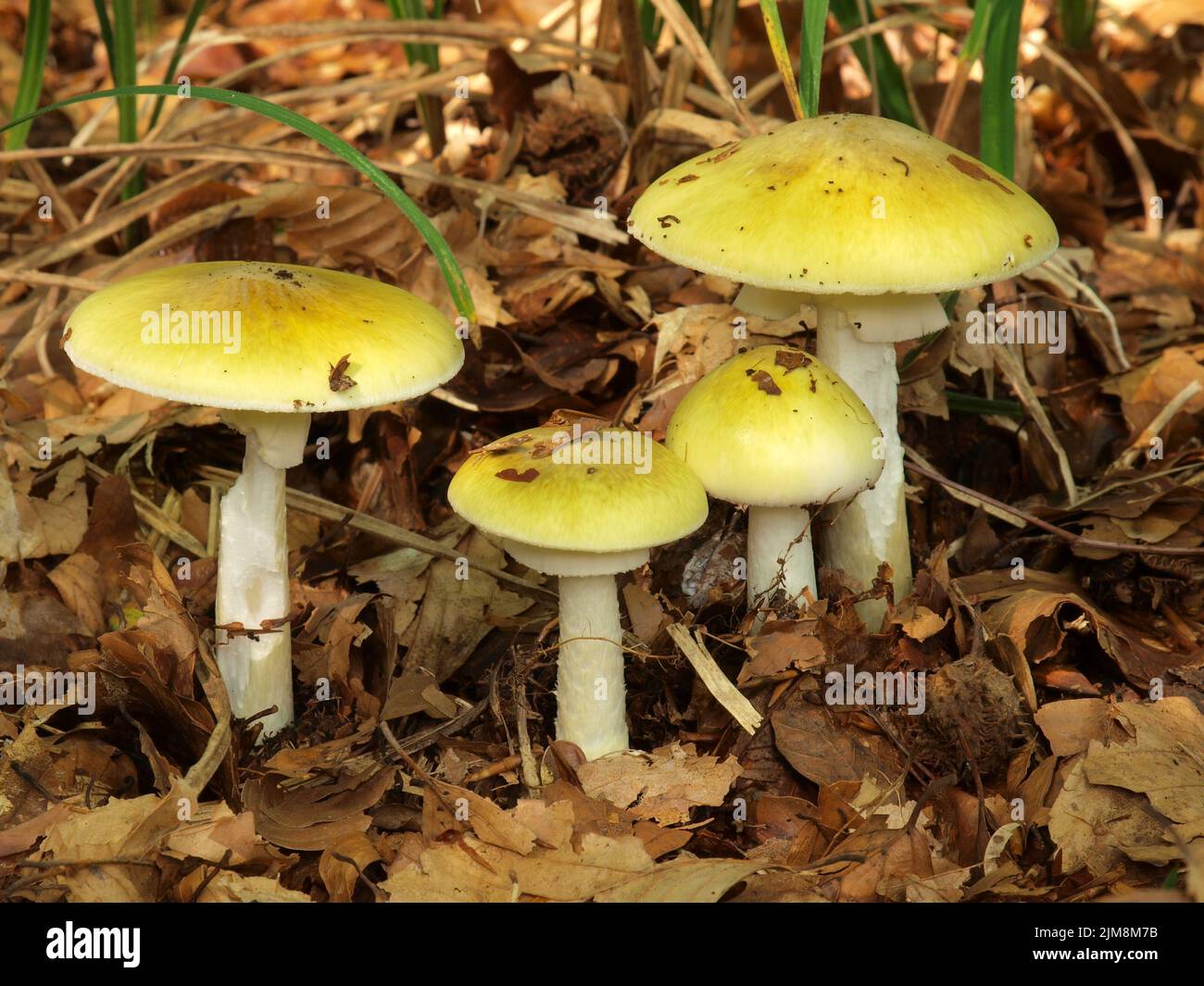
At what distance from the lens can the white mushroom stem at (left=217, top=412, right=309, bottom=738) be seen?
3.79 meters

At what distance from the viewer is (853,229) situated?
11.0 ft

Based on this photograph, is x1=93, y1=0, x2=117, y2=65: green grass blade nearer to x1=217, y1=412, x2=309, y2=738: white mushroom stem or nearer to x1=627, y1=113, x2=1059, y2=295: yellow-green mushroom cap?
x1=217, y1=412, x2=309, y2=738: white mushroom stem

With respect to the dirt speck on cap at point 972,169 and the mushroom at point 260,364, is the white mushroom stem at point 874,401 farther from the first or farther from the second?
the mushroom at point 260,364

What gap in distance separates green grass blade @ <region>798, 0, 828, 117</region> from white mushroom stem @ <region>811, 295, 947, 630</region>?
0.77 meters

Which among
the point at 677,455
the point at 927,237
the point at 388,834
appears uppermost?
the point at 927,237

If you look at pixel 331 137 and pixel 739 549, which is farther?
pixel 739 549

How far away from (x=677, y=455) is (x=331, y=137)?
1565 mm

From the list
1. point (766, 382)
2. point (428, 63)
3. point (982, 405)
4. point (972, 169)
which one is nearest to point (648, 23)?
point (428, 63)

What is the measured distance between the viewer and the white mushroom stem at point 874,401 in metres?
3.81

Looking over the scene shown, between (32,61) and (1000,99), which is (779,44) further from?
(32,61)

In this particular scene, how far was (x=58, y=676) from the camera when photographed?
4.03 meters
